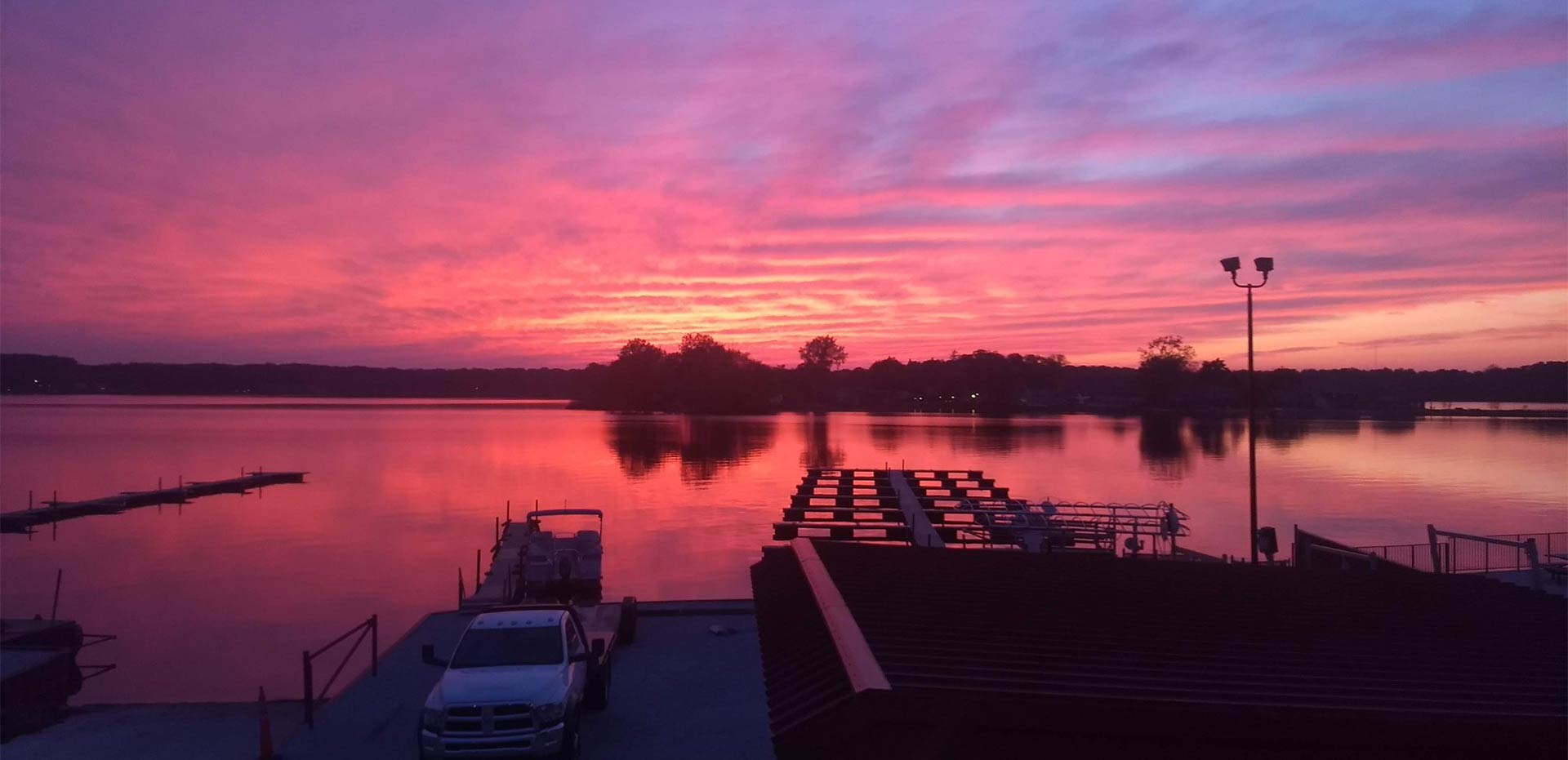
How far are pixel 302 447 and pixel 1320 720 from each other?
111 m

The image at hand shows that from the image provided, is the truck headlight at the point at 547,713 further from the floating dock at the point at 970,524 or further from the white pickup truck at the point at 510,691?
the floating dock at the point at 970,524

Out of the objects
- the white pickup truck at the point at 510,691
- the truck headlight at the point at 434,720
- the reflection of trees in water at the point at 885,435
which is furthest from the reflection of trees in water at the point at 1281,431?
the truck headlight at the point at 434,720

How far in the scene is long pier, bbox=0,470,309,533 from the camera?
2157 inches

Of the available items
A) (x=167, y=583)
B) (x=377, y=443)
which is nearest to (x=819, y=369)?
(x=377, y=443)

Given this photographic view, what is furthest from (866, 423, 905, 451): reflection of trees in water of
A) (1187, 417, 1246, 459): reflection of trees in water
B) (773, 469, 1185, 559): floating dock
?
(773, 469, 1185, 559): floating dock

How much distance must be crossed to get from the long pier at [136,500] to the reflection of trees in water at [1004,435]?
181 feet

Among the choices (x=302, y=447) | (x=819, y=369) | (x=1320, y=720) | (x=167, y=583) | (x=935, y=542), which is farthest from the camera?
(x=819, y=369)

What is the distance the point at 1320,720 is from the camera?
643 cm

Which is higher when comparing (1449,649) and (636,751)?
(1449,649)

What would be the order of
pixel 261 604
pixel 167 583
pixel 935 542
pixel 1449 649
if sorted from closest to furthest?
1. pixel 1449 649
2. pixel 935 542
3. pixel 261 604
4. pixel 167 583

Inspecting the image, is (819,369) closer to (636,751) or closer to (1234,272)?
(1234,272)

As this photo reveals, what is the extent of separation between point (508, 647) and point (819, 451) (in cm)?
7883

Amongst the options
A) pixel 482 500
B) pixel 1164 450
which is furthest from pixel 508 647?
pixel 1164 450

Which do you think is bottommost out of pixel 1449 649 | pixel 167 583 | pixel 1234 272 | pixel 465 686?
pixel 167 583
